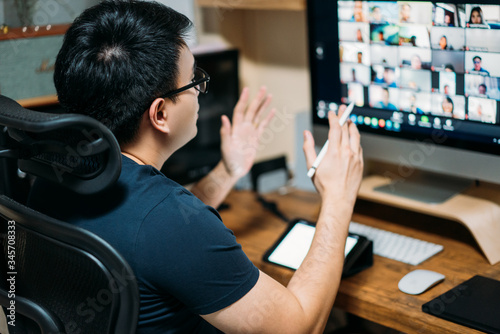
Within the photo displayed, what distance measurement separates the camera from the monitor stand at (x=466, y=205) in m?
1.32

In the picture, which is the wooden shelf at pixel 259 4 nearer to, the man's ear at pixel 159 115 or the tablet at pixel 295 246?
the tablet at pixel 295 246

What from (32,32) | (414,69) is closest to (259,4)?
(414,69)

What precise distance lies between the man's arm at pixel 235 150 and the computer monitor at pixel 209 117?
28cm

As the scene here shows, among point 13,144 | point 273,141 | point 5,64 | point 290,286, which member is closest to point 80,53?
point 13,144

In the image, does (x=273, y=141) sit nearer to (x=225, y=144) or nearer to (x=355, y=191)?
(x=225, y=144)

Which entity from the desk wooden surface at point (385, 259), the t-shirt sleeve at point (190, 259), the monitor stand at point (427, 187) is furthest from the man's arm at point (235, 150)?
the t-shirt sleeve at point (190, 259)

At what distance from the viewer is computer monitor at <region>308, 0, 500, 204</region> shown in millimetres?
1251

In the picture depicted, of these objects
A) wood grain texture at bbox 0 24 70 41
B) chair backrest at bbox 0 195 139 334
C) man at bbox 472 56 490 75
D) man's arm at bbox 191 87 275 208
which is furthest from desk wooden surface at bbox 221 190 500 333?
wood grain texture at bbox 0 24 70 41

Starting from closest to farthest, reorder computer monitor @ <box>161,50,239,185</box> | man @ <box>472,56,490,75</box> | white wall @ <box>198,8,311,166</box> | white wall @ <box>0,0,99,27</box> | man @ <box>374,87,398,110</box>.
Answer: man @ <box>472,56,490,75</box> < man @ <box>374,87,398,110</box> < white wall @ <box>0,0,99,27</box> < computer monitor @ <box>161,50,239,185</box> < white wall @ <box>198,8,311,166</box>

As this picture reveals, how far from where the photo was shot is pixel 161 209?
2.90ft

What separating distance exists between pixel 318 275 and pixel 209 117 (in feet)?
2.98

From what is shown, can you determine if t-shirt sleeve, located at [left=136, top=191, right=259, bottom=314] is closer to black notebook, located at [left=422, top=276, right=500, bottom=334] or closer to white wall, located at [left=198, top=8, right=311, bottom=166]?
black notebook, located at [left=422, top=276, right=500, bottom=334]

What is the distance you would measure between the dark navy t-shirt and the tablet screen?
394mm

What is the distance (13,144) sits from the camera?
2.89 ft
